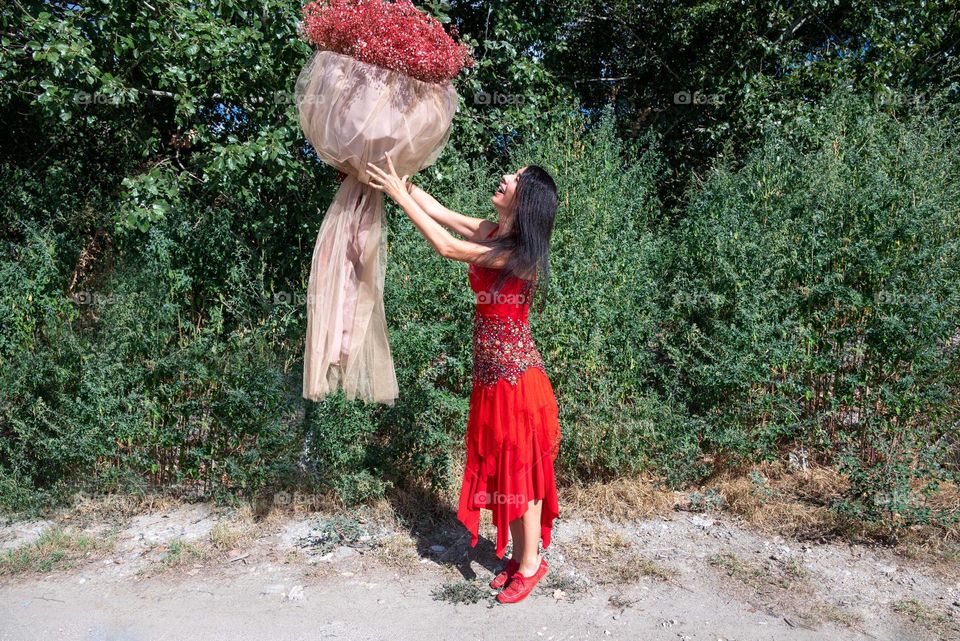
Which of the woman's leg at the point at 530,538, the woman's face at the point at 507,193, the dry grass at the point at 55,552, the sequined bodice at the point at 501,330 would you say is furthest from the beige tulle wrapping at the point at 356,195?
the dry grass at the point at 55,552

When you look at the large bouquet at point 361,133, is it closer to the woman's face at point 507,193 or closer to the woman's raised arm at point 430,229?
the woman's raised arm at point 430,229

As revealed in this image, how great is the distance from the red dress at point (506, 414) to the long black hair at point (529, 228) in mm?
147

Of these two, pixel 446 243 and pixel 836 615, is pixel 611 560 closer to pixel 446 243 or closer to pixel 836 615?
pixel 836 615

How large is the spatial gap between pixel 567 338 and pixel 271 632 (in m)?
2.31

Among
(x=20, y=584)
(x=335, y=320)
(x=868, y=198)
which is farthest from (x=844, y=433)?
(x=20, y=584)

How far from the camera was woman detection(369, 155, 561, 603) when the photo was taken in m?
3.33

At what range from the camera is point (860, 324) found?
4.68 meters

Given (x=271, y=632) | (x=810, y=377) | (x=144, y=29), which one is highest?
(x=144, y=29)

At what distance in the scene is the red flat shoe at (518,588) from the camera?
12.1 ft

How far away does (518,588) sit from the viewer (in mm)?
3699

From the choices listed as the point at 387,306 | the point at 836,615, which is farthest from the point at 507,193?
the point at 836,615

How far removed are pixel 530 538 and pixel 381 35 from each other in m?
2.42

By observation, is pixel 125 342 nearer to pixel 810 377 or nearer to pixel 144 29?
pixel 144 29

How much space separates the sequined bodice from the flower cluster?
3.12 feet
